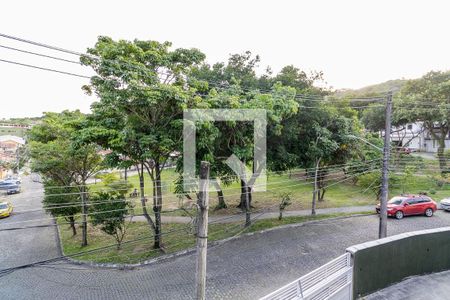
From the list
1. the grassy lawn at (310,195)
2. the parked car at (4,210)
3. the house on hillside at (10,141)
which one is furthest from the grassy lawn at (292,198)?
the house on hillside at (10,141)

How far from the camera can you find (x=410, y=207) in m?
15.2

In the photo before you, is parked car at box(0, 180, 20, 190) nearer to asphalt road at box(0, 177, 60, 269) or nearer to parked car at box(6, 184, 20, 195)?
Answer: parked car at box(6, 184, 20, 195)

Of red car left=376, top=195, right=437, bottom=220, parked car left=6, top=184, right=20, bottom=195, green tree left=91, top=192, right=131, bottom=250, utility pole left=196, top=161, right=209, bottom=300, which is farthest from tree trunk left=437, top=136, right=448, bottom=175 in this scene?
parked car left=6, top=184, right=20, bottom=195

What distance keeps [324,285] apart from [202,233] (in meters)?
3.11

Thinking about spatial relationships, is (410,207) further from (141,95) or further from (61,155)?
(61,155)

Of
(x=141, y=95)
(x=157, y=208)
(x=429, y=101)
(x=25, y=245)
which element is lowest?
(x=25, y=245)

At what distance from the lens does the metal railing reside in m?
5.25

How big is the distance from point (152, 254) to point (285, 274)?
214 inches

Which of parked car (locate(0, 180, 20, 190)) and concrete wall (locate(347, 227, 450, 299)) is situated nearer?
concrete wall (locate(347, 227, 450, 299))

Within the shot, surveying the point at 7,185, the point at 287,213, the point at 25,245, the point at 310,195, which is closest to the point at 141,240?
the point at 25,245

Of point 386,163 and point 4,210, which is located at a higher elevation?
point 386,163

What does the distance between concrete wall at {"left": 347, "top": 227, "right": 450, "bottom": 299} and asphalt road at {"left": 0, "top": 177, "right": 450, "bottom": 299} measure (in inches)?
105

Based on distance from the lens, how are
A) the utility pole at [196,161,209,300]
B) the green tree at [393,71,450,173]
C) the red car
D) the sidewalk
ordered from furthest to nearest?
1. the green tree at [393,71,450,173]
2. the sidewalk
3. the red car
4. the utility pole at [196,161,209,300]

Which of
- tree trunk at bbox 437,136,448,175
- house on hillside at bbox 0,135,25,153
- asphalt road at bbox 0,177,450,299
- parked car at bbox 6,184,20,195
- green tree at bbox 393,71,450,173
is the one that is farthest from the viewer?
house on hillside at bbox 0,135,25,153
